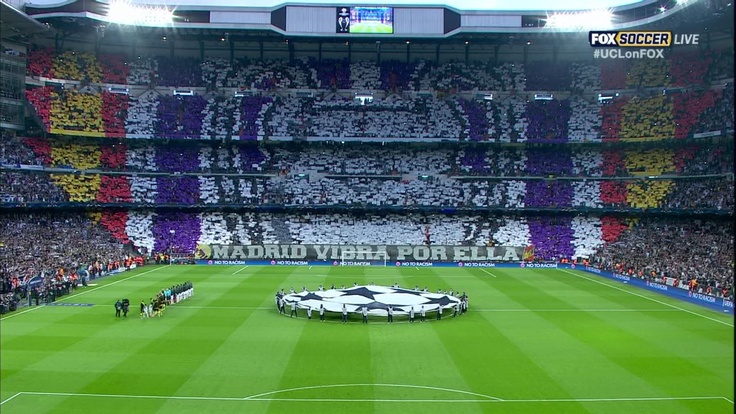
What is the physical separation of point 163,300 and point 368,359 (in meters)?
14.6

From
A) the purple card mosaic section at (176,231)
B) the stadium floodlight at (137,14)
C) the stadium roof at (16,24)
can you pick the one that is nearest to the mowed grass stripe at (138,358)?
Result: the purple card mosaic section at (176,231)

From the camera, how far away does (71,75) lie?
69.7 m

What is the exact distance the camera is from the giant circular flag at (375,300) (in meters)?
33.2

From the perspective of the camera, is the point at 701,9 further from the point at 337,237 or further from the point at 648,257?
the point at 337,237

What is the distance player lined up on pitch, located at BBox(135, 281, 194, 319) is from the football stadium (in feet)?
0.48

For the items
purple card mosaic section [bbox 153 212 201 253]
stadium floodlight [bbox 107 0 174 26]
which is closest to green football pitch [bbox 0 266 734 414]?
purple card mosaic section [bbox 153 212 201 253]

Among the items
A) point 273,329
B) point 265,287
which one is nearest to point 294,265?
point 265,287

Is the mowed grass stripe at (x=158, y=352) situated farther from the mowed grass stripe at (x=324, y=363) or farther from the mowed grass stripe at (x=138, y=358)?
the mowed grass stripe at (x=324, y=363)

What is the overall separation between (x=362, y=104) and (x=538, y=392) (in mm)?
57670

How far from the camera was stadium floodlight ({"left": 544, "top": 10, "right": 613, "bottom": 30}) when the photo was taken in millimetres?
64875

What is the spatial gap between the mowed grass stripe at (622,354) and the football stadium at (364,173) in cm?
43

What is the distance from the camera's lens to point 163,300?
112 ft

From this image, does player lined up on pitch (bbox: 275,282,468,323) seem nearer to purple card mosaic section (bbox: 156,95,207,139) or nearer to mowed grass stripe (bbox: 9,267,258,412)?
mowed grass stripe (bbox: 9,267,258,412)

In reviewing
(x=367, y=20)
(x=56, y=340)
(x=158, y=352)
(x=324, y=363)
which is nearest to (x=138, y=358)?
(x=158, y=352)
